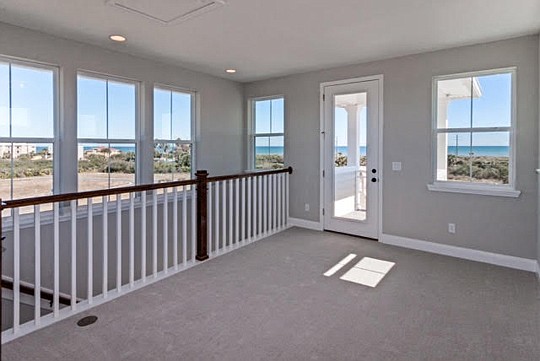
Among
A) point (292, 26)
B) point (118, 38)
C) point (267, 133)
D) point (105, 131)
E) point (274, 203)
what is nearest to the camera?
point (292, 26)

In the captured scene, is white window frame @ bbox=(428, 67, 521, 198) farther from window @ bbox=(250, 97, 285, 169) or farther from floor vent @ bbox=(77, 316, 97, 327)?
floor vent @ bbox=(77, 316, 97, 327)

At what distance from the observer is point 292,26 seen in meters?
3.39

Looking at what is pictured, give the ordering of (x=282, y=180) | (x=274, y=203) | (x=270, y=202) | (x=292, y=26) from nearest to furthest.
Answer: (x=292, y=26)
(x=270, y=202)
(x=274, y=203)
(x=282, y=180)

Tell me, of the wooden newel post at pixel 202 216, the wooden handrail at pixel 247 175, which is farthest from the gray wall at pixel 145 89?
the wooden newel post at pixel 202 216

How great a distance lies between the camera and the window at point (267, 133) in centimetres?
579

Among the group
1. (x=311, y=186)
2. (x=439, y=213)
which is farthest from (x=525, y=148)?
(x=311, y=186)

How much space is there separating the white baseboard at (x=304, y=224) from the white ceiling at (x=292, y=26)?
2.41 meters

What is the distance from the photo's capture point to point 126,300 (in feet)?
9.55

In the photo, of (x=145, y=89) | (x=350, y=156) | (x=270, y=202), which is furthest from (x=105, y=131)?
(x=350, y=156)

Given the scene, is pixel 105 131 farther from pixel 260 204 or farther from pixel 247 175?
pixel 260 204

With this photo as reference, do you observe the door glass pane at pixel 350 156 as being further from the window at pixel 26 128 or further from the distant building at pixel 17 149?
the distant building at pixel 17 149

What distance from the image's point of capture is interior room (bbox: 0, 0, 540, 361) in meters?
2.50

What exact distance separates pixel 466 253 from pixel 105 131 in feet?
14.7

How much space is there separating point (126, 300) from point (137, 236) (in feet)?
5.50
